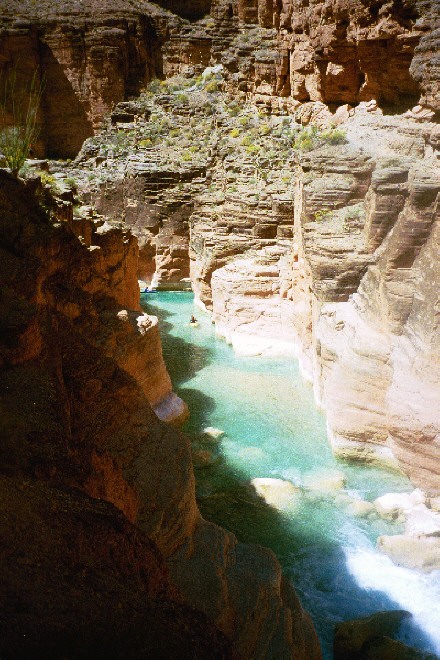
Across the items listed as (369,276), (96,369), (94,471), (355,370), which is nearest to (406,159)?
(369,276)

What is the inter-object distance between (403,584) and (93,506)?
252 inches

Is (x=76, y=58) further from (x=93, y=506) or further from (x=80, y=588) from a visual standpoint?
(x=80, y=588)

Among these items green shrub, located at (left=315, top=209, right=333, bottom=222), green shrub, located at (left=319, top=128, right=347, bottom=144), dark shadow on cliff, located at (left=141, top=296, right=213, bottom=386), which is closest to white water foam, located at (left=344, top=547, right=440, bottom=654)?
dark shadow on cliff, located at (left=141, top=296, right=213, bottom=386)

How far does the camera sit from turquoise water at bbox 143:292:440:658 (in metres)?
7.63

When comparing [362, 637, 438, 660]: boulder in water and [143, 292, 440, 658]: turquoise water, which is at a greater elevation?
[362, 637, 438, 660]: boulder in water

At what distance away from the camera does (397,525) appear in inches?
344

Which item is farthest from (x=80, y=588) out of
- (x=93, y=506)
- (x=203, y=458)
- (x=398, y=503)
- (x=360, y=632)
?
(x=203, y=458)

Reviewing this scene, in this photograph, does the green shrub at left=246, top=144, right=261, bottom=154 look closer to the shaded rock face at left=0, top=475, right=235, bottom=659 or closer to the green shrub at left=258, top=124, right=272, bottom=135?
the green shrub at left=258, top=124, right=272, bottom=135

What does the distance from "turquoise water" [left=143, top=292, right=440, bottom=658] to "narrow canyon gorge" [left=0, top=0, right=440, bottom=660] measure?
0.21ft

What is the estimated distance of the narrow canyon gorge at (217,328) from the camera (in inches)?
117

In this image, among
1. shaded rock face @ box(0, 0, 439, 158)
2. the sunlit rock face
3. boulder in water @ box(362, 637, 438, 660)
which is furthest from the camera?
shaded rock face @ box(0, 0, 439, 158)

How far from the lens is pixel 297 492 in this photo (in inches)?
384

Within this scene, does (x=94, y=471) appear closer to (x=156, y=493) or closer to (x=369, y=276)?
(x=156, y=493)

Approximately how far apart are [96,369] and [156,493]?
1.38m
